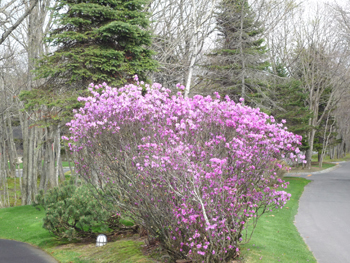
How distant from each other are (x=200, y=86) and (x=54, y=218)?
13078 millimetres

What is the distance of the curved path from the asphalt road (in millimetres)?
6298

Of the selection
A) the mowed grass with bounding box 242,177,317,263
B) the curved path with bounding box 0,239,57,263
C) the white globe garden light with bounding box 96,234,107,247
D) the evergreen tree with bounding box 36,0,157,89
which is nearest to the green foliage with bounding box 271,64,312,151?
the mowed grass with bounding box 242,177,317,263

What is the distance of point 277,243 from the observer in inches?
341

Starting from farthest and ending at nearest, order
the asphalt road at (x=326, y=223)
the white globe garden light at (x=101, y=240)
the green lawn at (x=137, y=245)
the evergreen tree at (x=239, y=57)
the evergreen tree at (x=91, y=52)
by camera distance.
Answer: the evergreen tree at (x=239, y=57), the evergreen tree at (x=91, y=52), the white globe garden light at (x=101, y=240), the asphalt road at (x=326, y=223), the green lawn at (x=137, y=245)

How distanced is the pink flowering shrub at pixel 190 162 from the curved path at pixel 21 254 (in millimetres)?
3014

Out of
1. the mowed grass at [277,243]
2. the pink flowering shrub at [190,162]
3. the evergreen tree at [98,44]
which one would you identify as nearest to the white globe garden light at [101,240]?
the pink flowering shrub at [190,162]

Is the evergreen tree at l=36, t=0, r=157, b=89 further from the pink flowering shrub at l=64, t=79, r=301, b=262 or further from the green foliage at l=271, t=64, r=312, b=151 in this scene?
the green foliage at l=271, t=64, r=312, b=151

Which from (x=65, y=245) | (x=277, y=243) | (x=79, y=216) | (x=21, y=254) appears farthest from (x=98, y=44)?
(x=277, y=243)

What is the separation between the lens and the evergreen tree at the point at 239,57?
20.5m

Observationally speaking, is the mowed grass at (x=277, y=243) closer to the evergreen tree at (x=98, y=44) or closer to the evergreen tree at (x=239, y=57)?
the evergreen tree at (x=98, y=44)

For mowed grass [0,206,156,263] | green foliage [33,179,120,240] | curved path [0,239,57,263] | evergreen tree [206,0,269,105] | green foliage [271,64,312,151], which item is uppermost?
evergreen tree [206,0,269,105]

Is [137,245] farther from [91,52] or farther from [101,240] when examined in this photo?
[91,52]

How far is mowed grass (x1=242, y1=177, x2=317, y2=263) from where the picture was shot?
7.27 meters

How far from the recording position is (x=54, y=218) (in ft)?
29.9
